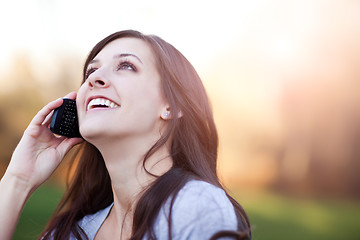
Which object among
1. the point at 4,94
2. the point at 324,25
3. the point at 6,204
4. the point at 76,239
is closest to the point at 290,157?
the point at 324,25

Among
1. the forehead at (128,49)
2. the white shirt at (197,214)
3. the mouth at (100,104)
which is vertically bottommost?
the white shirt at (197,214)

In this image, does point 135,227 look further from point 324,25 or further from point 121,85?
point 324,25

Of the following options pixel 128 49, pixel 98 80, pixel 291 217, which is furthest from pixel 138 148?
pixel 291 217

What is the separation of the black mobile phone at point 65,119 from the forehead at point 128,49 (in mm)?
252

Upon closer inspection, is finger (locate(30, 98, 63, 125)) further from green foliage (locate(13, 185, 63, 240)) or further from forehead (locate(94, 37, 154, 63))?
green foliage (locate(13, 185, 63, 240))

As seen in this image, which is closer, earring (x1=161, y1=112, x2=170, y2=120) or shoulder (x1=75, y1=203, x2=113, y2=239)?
earring (x1=161, y1=112, x2=170, y2=120)

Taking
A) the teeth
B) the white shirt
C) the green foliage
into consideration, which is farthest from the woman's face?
the green foliage

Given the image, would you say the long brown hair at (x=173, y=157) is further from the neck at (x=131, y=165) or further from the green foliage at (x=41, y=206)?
the green foliage at (x=41, y=206)

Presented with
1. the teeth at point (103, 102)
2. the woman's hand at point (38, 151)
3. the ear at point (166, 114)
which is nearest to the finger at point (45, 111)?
the woman's hand at point (38, 151)

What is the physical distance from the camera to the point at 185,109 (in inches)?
59.6

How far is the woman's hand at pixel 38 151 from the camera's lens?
5.14ft

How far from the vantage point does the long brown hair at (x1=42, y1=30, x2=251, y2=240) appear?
1.30 meters

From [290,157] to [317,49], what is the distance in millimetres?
886

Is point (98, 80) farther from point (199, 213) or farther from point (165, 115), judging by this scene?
point (199, 213)
